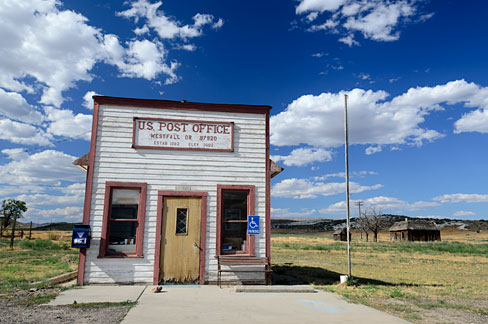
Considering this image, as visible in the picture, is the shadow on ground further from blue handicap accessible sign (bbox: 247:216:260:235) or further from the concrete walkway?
the concrete walkway

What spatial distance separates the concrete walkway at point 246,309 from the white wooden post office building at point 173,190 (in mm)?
1257

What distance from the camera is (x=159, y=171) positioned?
1007 centimetres

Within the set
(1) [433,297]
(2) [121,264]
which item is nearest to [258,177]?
(2) [121,264]

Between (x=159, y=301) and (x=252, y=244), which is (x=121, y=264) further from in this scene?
(x=252, y=244)

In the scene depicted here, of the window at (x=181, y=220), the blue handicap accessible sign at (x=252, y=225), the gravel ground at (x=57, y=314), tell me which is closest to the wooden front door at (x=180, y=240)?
the window at (x=181, y=220)

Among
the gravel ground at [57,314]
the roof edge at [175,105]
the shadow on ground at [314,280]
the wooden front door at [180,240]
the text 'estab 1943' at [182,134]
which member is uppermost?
the roof edge at [175,105]

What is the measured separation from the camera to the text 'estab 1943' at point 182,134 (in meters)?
10.2

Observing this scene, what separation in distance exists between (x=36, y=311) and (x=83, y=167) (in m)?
4.41

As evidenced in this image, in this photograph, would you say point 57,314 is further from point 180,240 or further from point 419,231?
point 419,231

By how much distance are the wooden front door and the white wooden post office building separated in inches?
1.1

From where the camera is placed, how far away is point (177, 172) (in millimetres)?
10148

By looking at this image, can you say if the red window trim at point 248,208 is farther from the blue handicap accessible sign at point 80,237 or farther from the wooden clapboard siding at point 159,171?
the blue handicap accessible sign at point 80,237

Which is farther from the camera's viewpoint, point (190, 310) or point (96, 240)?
point (96, 240)

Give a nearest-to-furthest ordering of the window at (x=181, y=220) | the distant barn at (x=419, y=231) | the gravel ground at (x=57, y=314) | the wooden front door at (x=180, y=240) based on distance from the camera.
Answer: the gravel ground at (x=57, y=314) < the wooden front door at (x=180, y=240) < the window at (x=181, y=220) < the distant barn at (x=419, y=231)
